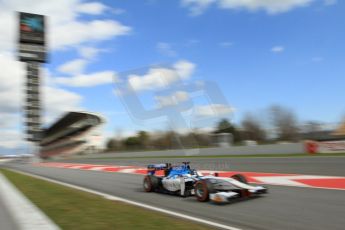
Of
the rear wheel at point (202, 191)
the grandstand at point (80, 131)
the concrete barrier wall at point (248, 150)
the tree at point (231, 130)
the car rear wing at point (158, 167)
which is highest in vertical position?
the grandstand at point (80, 131)

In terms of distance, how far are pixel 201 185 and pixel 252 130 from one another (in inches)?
1929

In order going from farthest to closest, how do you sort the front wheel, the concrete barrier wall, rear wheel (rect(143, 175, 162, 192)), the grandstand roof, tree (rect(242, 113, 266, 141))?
the grandstand roof
tree (rect(242, 113, 266, 141))
the concrete barrier wall
the front wheel
rear wheel (rect(143, 175, 162, 192))

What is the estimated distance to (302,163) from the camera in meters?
16.9

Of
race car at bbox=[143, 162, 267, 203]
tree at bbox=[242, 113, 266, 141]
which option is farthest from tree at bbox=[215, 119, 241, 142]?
race car at bbox=[143, 162, 267, 203]

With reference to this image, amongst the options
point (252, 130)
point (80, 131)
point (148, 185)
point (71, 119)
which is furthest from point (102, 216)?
point (80, 131)

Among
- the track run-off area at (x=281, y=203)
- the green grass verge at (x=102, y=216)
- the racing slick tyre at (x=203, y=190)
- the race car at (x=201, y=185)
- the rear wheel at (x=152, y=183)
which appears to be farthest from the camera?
the rear wheel at (x=152, y=183)

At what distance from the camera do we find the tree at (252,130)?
54.7m

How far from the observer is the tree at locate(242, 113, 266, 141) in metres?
54.7

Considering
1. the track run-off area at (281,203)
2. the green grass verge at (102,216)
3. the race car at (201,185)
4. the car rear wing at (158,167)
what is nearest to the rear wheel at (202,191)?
the race car at (201,185)

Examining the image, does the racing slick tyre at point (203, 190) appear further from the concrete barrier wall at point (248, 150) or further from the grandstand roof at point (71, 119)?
the grandstand roof at point (71, 119)

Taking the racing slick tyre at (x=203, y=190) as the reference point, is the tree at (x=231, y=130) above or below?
above

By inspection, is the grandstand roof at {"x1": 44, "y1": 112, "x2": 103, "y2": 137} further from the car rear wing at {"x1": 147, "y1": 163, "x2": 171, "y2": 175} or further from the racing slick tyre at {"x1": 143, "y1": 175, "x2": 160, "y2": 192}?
the racing slick tyre at {"x1": 143, "y1": 175, "x2": 160, "y2": 192}

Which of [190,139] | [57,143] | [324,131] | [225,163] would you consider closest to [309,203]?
[225,163]

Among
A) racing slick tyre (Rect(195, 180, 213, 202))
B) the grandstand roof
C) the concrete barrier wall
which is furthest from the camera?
the grandstand roof
